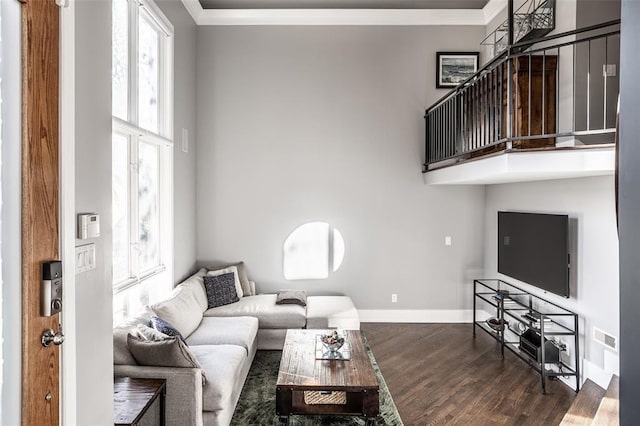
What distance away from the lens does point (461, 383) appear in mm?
3607

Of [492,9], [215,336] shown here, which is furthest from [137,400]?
[492,9]

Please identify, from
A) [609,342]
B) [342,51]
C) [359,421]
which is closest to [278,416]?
[359,421]

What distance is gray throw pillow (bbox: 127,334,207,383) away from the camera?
2.51 metres

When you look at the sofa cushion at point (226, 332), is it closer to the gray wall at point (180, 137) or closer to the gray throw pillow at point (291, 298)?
the gray throw pillow at point (291, 298)

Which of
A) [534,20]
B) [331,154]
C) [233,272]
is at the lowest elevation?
[233,272]

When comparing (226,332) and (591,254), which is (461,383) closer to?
(591,254)

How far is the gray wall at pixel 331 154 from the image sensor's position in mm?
5332

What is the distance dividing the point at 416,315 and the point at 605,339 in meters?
2.43

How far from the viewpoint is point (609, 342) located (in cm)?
322

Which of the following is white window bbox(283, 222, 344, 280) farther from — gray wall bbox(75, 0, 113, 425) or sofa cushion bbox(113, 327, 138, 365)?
gray wall bbox(75, 0, 113, 425)

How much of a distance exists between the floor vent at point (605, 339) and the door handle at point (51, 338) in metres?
3.71

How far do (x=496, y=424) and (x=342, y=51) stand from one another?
456 centimetres

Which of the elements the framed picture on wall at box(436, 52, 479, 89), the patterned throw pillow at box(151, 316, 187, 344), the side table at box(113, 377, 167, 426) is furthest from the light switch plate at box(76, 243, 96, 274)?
the framed picture on wall at box(436, 52, 479, 89)

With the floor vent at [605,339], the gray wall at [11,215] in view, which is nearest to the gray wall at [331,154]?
the floor vent at [605,339]
